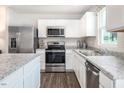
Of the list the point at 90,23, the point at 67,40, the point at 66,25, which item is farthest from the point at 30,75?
the point at 67,40

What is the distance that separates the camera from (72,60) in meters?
6.58

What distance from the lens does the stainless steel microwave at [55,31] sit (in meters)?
6.77

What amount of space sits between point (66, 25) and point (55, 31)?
49cm

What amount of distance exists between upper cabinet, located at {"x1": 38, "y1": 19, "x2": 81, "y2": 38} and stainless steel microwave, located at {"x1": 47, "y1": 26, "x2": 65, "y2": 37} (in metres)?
0.13

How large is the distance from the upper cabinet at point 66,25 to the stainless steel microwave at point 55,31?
131 millimetres

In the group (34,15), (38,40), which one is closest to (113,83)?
(38,40)

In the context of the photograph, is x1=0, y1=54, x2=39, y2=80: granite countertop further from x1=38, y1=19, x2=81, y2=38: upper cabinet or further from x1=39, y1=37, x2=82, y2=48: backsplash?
x1=39, y1=37, x2=82, y2=48: backsplash

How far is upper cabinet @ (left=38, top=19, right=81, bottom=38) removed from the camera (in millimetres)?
6816

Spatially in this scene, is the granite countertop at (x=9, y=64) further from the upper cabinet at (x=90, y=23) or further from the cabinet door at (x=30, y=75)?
the upper cabinet at (x=90, y=23)

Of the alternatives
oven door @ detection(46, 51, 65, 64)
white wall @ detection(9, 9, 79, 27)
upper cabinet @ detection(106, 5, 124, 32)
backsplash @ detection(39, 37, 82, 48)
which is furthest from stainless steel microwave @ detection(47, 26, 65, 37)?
upper cabinet @ detection(106, 5, 124, 32)

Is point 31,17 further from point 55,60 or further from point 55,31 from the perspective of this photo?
point 55,60

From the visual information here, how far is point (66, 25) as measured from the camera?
6.87m

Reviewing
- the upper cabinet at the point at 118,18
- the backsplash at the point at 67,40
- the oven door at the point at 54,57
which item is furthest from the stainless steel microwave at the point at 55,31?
the upper cabinet at the point at 118,18
